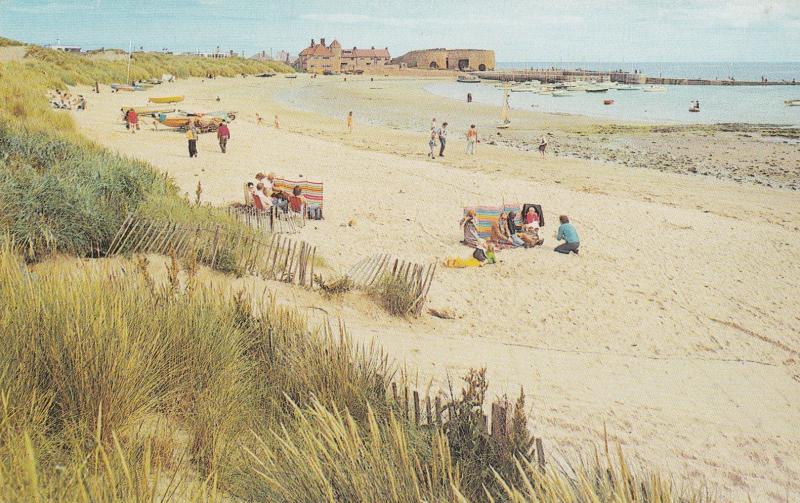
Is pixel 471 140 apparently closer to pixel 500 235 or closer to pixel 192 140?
pixel 192 140

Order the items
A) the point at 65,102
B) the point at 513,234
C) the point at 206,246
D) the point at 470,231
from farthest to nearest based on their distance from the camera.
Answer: the point at 65,102, the point at 513,234, the point at 470,231, the point at 206,246

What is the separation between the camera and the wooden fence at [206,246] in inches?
271

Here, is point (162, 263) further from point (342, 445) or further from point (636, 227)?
point (636, 227)

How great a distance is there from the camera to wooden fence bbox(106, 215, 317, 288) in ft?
22.6

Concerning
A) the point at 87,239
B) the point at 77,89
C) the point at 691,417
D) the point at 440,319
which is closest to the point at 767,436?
the point at 691,417

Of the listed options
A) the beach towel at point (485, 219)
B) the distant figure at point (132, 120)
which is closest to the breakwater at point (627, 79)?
→ the distant figure at point (132, 120)

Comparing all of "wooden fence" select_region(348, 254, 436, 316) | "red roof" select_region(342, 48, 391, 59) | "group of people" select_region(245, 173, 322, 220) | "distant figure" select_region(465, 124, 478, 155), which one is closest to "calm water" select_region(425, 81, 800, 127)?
"distant figure" select_region(465, 124, 478, 155)

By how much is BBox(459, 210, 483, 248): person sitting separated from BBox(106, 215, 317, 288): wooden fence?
3845 millimetres

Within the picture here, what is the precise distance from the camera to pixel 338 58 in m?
120

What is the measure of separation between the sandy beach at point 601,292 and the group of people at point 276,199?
0.52m

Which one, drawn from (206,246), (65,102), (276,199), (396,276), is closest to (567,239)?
(396,276)

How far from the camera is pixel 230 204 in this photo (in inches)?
452

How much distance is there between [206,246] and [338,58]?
393 feet

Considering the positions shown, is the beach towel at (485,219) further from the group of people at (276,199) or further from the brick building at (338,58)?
the brick building at (338,58)
